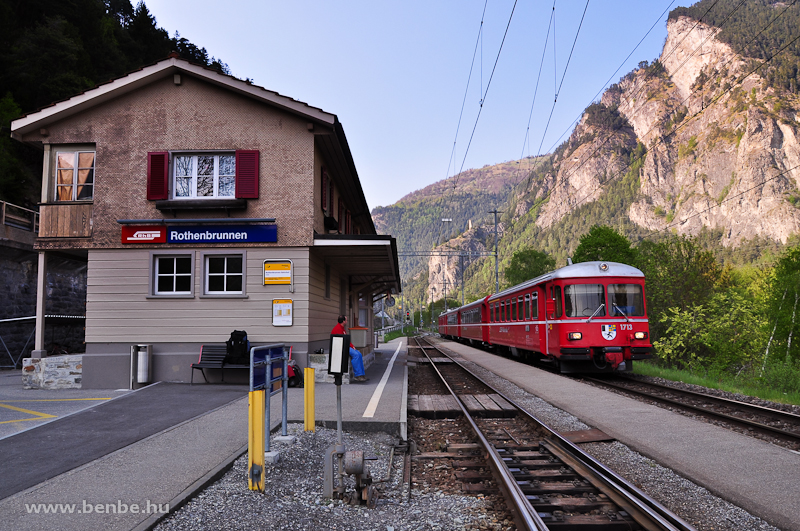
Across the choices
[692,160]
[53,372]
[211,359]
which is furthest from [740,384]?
[692,160]

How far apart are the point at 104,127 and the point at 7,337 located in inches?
373

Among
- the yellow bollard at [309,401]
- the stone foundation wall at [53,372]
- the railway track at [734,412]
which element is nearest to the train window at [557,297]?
the railway track at [734,412]

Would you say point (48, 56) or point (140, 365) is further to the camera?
point (48, 56)

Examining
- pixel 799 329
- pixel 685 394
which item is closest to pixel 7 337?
pixel 685 394

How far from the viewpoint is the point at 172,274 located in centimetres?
1316

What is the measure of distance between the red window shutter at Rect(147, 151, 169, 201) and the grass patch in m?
13.5

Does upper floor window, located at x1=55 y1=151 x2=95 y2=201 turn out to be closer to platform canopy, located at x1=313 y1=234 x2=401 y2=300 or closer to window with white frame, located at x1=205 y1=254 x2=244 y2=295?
window with white frame, located at x1=205 y1=254 x2=244 y2=295

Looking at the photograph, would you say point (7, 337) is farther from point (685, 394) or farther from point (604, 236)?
point (604, 236)

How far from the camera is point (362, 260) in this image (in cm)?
1620

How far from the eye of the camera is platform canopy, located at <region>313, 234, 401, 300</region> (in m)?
13.0

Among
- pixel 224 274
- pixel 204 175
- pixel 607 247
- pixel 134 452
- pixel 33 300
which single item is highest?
pixel 607 247

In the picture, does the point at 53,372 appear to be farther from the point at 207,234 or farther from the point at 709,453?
the point at 709,453

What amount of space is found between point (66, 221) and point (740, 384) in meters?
17.4

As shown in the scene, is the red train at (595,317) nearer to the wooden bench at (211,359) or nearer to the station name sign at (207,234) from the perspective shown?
the station name sign at (207,234)
